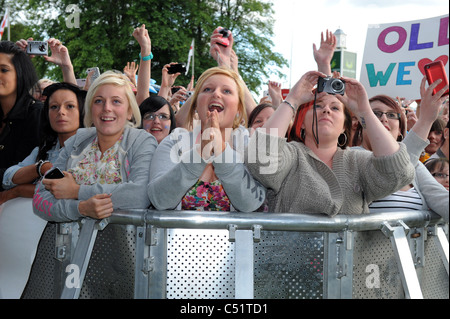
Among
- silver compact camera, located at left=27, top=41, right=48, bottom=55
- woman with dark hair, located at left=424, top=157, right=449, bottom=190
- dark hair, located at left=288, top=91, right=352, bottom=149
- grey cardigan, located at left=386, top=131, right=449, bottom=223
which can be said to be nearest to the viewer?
grey cardigan, located at left=386, top=131, right=449, bottom=223

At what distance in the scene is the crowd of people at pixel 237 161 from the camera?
250 centimetres

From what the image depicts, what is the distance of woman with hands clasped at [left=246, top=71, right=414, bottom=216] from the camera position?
256cm

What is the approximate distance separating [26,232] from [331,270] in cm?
162

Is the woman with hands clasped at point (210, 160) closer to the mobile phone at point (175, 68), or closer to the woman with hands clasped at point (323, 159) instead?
the woman with hands clasped at point (323, 159)

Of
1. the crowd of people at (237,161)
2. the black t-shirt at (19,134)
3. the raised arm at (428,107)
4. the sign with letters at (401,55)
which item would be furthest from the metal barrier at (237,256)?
the sign with letters at (401,55)

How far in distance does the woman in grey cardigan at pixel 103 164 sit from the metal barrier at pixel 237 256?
0.55 ft

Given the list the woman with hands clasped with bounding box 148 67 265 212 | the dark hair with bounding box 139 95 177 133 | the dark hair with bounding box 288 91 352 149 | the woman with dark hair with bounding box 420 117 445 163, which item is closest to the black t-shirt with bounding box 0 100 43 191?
the dark hair with bounding box 139 95 177 133

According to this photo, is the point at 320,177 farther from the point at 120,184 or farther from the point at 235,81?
the point at 120,184

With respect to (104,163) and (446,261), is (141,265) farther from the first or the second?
(446,261)

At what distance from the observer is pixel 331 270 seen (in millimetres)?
2285

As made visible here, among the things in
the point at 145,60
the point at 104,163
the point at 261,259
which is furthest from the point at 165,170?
the point at 145,60

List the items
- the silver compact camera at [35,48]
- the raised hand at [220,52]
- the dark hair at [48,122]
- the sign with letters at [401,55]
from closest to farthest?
1. the dark hair at [48,122]
2. the raised hand at [220,52]
3. the silver compact camera at [35,48]
4. the sign with letters at [401,55]

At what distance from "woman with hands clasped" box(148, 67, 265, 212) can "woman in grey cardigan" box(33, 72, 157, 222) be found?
0.41ft

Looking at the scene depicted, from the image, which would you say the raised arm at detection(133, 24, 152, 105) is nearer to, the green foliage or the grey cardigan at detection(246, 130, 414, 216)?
the grey cardigan at detection(246, 130, 414, 216)
